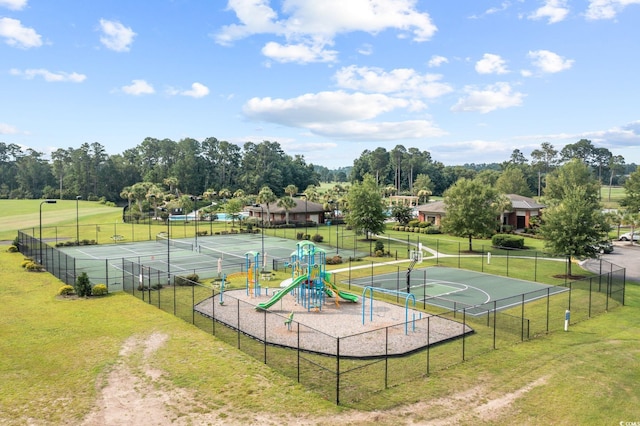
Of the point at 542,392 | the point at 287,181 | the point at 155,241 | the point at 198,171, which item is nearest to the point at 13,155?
the point at 198,171

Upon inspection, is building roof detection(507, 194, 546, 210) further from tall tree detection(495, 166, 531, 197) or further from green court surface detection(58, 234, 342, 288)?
tall tree detection(495, 166, 531, 197)

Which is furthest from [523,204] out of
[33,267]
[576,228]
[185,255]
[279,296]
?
[33,267]

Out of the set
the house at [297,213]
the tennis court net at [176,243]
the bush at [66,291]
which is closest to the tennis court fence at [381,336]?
the bush at [66,291]

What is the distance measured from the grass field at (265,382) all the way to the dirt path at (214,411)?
6 centimetres

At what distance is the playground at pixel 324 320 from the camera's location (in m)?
20.2

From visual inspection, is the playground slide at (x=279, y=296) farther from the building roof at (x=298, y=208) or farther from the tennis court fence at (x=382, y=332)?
the building roof at (x=298, y=208)

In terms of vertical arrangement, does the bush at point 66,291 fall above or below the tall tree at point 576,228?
below

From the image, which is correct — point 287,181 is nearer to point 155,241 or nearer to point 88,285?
point 155,241

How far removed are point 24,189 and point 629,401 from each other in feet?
543

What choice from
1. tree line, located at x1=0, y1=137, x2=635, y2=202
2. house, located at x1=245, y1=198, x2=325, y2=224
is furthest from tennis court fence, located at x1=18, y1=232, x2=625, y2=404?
tree line, located at x1=0, y1=137, x2=635, y2=202

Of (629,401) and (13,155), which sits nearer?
(629,401)

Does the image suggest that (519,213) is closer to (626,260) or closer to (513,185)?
(626,260)

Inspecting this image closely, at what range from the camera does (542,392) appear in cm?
1594

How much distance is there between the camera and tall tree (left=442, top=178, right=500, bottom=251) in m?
50.1
